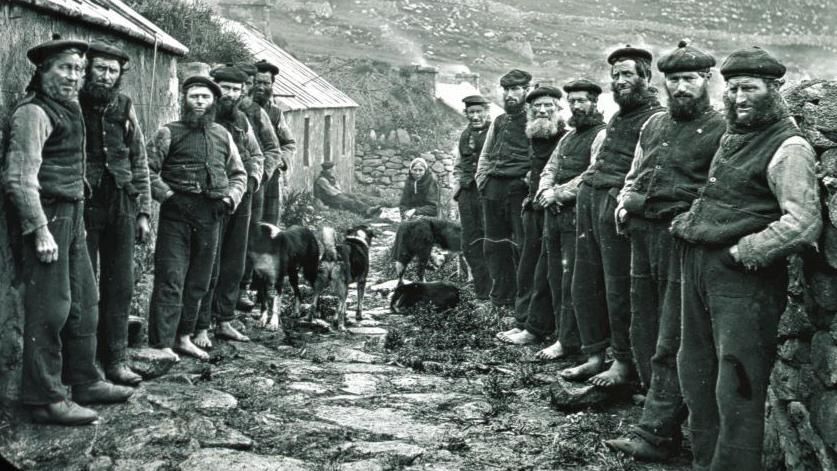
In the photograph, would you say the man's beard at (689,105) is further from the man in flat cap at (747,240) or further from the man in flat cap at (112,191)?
the man in flat cap at (112,191)

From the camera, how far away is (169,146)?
6559mm

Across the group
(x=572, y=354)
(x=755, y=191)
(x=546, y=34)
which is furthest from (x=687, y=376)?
(x=546, y=34)

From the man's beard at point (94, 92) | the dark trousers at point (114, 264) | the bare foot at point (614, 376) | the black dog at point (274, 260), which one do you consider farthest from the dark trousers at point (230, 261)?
the bare foot at point (614, 376)

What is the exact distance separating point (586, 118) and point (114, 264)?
409 cm

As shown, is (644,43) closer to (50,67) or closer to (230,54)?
(230,54)

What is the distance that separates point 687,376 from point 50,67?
13.1 feet

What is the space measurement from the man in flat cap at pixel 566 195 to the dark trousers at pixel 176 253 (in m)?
2.95

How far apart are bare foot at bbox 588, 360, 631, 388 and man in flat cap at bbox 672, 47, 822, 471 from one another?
179 centimetres

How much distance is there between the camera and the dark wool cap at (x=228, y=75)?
24.2 ft

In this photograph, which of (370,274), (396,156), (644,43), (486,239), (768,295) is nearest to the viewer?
(768,295)

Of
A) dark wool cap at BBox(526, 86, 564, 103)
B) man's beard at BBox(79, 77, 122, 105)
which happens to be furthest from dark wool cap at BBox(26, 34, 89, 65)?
dark wool cap at BBox(526, 86, 564, 103)

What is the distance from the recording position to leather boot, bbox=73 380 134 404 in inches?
205

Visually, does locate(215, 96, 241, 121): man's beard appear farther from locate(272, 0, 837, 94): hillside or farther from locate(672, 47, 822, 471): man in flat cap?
locate(272, 0, 837, 94): hillside

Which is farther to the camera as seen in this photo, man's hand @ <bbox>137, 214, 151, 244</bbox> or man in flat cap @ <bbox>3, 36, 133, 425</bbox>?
man's hand @ <bbox>137, 214, 151, 244</bbox>
